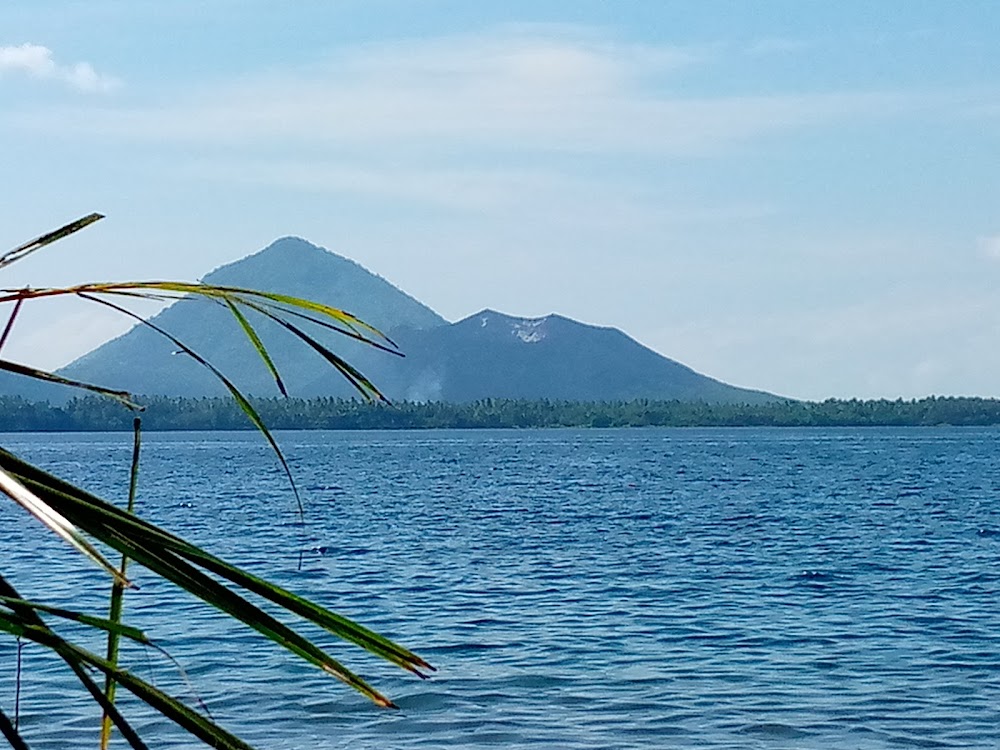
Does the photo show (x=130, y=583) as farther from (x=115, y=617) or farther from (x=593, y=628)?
(x=593, y=628)

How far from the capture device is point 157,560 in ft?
4.09

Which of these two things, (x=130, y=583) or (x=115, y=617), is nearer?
(x=130, y=583)

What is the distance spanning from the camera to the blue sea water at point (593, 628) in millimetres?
15109

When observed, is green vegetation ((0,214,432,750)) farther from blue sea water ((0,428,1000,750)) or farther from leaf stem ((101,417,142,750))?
blue sea water ((0,428,1000,750))

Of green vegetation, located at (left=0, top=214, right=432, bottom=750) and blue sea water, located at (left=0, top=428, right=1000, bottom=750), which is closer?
green vegetation, located at (left=0, top=214, right=432, bottom=750)

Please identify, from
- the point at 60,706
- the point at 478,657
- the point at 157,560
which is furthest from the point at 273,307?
the point at 478,657

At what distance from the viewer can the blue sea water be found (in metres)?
15.1

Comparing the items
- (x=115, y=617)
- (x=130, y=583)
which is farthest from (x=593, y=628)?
(x=130, y=583)

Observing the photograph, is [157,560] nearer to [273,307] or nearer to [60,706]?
[273,307]

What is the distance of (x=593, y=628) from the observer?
21734 millimetres

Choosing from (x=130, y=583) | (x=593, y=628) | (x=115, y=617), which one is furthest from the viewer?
(x=593, y=628)

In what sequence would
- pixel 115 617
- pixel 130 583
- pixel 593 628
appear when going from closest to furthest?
pixel 130 583 < pixel 115 617 < pixel 593 628

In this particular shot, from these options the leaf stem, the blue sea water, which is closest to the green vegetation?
the leaf stem

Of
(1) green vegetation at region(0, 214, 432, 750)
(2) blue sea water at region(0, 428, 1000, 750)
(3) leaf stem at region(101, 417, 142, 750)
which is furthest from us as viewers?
(2) blue sea water at region(0, 428, 1000, 750)
